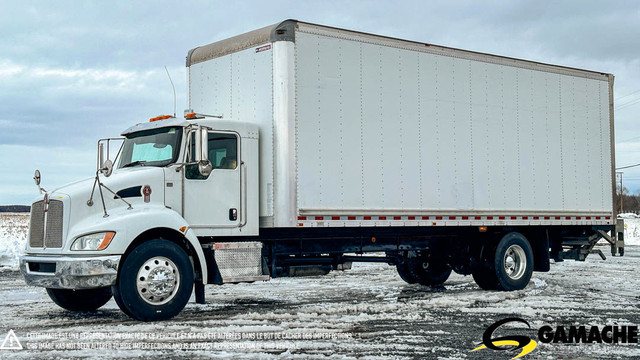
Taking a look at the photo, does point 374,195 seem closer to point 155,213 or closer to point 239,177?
point 239,177

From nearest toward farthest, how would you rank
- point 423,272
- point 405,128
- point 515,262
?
1. point 405,128
2. point 515,262
3. point 423,272

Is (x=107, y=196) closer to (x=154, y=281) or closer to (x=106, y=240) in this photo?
(x=106, y=240)

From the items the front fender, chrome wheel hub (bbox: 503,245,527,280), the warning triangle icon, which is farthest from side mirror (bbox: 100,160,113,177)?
chrome wheel hub (bbox: 503,245,527,280)

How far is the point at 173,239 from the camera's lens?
418 inches

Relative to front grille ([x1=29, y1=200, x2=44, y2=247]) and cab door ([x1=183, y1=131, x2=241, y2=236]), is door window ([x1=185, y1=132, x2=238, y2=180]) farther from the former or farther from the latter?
front grille ([x1=29, y1=200, x2=44, y2=247])

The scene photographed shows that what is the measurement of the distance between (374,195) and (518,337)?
395 cm

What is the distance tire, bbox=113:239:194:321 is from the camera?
9.81 metres

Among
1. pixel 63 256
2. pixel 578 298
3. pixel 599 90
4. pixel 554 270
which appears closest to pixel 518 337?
pixel 578 298

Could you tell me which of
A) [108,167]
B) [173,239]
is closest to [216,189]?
[173,239]

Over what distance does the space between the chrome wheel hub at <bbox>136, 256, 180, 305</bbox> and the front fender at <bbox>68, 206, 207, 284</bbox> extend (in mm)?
407

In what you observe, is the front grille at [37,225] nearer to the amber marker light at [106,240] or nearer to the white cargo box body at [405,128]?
the amber marker light at [106,240]

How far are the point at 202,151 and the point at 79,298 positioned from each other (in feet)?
10.2

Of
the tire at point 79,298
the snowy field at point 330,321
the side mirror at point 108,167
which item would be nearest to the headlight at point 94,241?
the side mirror at point 108,167

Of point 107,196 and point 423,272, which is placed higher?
point 107,196
